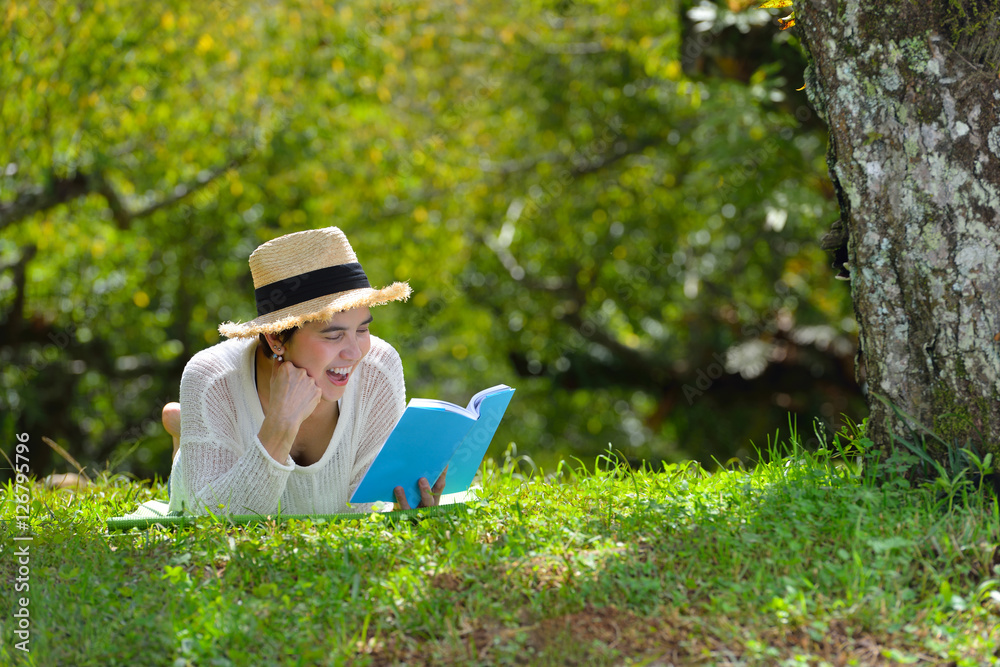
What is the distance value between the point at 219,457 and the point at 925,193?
8.93 ft

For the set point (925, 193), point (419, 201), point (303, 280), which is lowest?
point (419, 201)

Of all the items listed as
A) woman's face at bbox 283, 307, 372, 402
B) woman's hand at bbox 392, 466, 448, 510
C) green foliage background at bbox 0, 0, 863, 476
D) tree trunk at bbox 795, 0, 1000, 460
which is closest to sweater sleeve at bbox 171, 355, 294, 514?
woman's face at bbox 283, 307, 372, 402

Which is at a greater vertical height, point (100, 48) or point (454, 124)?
point (100, 48)

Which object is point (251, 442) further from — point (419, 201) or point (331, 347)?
point (419, 201)

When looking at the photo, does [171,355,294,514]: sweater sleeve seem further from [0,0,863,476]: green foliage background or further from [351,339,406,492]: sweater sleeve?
[0,0,863,476]: green foliage background

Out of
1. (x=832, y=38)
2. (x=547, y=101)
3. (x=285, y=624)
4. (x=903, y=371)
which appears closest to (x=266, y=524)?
(x=285, y=624)

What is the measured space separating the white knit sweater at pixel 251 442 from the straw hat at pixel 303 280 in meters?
0.20

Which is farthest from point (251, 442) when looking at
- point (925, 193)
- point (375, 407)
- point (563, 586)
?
point (925, 193)

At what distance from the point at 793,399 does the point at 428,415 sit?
9028 millimetres

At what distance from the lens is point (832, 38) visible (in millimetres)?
3123

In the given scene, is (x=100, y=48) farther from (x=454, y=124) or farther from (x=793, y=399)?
(x=793, y=399)

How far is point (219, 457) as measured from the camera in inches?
132

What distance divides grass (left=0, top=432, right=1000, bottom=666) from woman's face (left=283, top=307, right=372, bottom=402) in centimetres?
58

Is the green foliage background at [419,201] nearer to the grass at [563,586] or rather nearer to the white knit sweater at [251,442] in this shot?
the white knit sweater at [251,442]
